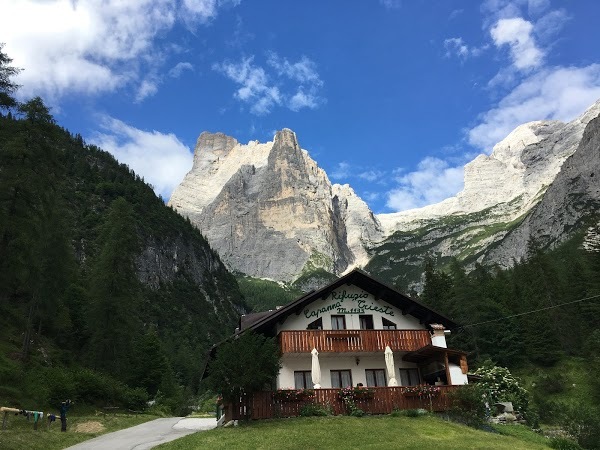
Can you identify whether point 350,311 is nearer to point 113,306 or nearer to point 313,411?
point 313,411

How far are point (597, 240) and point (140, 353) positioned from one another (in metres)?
57.5

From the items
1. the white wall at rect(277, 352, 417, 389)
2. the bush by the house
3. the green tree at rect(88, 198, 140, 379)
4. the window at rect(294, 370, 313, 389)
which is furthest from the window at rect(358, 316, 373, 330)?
the green tree at rect(88, 198, 140, 379)

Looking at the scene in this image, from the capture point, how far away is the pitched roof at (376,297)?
30.4 metres

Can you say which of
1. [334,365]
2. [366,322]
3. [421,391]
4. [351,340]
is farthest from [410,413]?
[366,322]

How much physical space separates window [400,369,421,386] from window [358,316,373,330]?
10.7 feet

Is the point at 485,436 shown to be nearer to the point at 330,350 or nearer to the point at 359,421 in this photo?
the point at 359,421

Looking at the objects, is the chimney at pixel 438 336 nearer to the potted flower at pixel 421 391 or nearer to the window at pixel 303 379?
the potted flower at pixel 421 391

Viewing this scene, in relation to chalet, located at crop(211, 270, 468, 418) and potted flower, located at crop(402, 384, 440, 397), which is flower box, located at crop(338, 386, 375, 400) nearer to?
chalet, located at crop(211, 270, 468, 418)

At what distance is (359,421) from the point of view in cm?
2366

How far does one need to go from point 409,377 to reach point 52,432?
1981cm

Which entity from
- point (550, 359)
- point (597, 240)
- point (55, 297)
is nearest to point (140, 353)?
point (55, 297)

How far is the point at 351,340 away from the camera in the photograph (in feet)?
97.8

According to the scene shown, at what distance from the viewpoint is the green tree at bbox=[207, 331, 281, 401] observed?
933 inches

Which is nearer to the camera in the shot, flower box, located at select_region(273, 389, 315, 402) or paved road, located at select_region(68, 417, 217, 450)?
paved road, located at select_region(68, 417, 217, 450)
